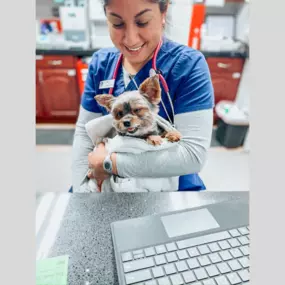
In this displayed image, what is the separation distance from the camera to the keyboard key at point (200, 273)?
0.37 m

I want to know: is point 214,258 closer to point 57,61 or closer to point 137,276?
point 137,276

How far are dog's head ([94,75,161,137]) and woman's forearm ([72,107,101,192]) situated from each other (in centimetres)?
11

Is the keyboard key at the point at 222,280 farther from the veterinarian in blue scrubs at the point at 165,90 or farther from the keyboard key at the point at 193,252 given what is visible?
the veterinarian in blue scrubs at the point at 165,90

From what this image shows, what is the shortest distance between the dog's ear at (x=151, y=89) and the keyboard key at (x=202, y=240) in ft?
1.08

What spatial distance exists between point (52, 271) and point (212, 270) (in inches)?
9.6

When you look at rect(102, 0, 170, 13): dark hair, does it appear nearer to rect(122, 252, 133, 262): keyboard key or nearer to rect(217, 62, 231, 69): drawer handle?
rect(122, 252, 133, 262): keyboard key

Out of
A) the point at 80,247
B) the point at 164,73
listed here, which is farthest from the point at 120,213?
the point at 164,73

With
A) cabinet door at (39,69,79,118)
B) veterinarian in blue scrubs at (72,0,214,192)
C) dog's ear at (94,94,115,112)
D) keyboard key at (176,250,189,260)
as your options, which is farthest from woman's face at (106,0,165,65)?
cabinet door at (39,69,79,118)

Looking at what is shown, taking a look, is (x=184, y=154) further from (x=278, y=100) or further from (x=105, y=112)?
(x=278, y=100)

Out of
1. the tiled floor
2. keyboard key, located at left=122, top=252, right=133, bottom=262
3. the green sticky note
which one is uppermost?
keyboard key, located at left=122, top=252, right=133, bottom=262

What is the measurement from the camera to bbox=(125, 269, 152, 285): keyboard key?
37 centimetres

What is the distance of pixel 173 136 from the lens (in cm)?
65

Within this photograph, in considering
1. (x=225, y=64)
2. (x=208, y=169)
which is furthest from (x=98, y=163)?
(x=225, y=64)

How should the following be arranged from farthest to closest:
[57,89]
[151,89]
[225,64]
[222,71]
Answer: [57,89], [222,71], [225,64], [151,89]
